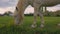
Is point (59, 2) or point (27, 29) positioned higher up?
point (59, 2)

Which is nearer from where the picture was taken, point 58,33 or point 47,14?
point 58,33

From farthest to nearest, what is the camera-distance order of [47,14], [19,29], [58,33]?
[47,14] → [19,29] → [58,33]

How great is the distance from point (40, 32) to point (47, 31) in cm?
33

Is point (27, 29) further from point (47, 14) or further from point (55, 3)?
point (47, 14)

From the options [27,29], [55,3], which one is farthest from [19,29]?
Answer: [55,3]

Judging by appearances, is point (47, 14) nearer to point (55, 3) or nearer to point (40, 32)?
point (55, 3)

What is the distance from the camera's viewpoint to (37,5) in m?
8.09

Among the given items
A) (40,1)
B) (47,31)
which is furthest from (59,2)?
(47,31)

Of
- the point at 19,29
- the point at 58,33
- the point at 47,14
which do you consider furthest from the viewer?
the point at 47,14

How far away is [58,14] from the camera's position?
55.4 ft

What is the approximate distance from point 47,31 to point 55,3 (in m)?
1.53

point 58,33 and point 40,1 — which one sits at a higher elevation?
point 40,1

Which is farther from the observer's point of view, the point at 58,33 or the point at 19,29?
the point at 19,29

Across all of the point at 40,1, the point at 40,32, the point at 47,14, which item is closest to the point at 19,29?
the point at 40,32
